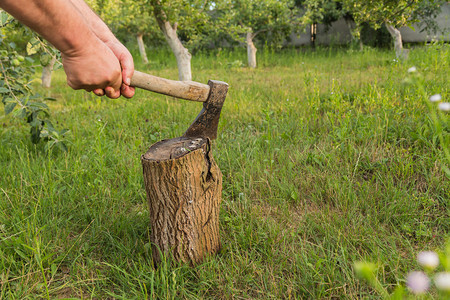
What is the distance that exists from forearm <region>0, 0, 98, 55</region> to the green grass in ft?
3.44

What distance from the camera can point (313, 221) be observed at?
220 centimetres

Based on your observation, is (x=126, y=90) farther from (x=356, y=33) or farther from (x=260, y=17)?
(x=260, y=17)

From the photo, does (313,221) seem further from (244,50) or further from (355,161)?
(244,50)

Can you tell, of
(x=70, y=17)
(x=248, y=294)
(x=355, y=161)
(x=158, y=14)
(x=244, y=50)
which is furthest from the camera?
(x=244, y=50)

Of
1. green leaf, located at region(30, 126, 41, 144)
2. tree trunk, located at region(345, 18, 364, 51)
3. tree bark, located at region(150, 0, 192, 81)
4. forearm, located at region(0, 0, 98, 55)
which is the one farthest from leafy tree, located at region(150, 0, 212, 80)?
forearm, located at region(0, 0, 98, 55)

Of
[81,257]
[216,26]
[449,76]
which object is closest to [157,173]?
[81,257]

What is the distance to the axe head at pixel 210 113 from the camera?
2.13m

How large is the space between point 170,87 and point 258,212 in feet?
3.34

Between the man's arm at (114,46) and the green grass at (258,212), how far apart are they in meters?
0.90

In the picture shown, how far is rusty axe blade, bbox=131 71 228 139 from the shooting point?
1.98 meters

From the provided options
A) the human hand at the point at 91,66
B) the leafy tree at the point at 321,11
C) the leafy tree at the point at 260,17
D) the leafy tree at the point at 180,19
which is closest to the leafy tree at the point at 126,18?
the leafy tree at the point at 260,17

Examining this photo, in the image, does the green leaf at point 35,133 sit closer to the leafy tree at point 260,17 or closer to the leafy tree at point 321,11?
A: the leafy tree at point 260,17

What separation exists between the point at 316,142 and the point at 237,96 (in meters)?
1.83

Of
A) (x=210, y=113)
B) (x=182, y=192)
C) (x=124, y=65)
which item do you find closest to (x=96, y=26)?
(x=124, y=65)
